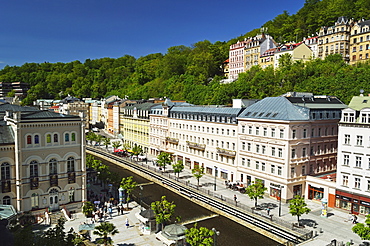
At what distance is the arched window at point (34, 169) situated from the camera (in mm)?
33156

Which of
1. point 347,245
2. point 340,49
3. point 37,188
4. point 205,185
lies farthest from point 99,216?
point 340,49

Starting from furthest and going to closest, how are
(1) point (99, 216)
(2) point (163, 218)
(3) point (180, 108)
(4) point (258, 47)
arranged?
1. (4) point (258, 47)
2. (3) point (180, 108)
3. (1) point (99, 216)
4. (2) point (163, 218)

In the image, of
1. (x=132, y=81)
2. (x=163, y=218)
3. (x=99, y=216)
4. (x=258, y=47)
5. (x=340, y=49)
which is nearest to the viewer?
(x=163, y=218)

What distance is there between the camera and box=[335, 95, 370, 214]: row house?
33.5 m

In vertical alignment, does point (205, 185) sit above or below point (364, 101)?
below

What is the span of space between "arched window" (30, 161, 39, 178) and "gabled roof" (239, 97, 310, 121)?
28.8 m

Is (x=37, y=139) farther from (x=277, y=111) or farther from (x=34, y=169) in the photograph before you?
(x=277, y=111)

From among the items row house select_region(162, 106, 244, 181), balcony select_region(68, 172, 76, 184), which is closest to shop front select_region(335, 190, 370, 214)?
row house select_region(162, 106, 244, 181)

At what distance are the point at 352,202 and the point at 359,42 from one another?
168ft

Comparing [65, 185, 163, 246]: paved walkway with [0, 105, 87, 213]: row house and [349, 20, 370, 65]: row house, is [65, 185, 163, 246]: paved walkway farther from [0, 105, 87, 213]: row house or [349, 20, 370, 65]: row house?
[349, 20, 370, 65]: row house

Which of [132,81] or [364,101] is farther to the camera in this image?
[132,81]

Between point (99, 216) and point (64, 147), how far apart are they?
9.04 m

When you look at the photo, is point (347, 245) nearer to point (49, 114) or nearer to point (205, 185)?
point (205, 185)

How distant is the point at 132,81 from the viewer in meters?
139
